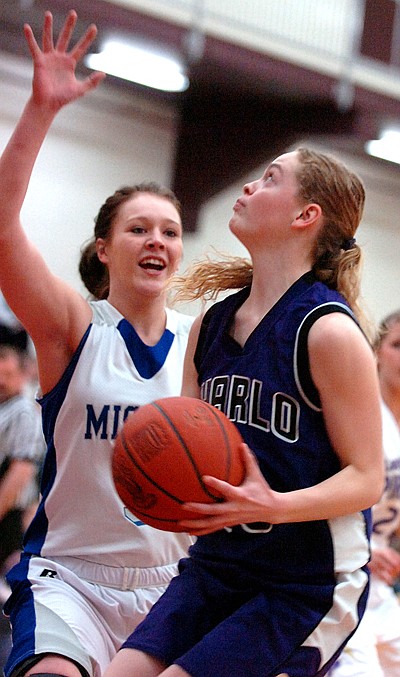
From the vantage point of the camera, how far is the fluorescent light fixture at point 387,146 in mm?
11890

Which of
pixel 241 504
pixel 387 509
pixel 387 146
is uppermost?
pixel 387 146

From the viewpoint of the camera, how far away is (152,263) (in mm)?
3750

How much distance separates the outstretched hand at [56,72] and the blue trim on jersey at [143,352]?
0.87m

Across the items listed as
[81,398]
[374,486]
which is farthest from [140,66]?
[374,486]

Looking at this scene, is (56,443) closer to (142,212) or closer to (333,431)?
(142,212)

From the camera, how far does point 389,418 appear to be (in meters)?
5.06

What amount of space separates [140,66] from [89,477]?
7.98m

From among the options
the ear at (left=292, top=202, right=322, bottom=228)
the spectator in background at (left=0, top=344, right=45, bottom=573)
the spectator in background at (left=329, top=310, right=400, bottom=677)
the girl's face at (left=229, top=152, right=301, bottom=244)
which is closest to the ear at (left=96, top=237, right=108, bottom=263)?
the girl's face at (left=229, top=152, right=301, bottom=244)

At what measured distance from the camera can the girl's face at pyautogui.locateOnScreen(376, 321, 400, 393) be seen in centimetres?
514

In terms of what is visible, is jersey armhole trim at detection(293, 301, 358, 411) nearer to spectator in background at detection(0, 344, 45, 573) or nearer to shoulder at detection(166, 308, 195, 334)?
shoulder at detection(166, 308, 195, 334)

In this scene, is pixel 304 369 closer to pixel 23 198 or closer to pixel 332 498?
pixel 332 498

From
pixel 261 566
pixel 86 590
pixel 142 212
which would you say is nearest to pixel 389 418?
pixel 142 212

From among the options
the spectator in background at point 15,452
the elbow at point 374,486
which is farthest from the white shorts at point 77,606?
the spectator in background at point 15,452

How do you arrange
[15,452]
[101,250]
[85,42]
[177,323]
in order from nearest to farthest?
[85,42] < [177,323] < [101,250] < [15,452]
